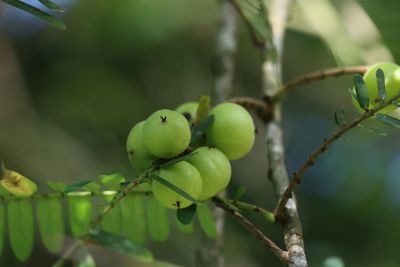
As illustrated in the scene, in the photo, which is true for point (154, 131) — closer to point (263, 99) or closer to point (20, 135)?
point (263, 99)

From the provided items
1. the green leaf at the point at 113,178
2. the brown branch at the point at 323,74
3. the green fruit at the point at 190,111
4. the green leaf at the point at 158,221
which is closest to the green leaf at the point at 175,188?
the green leaf at the point at 113,178

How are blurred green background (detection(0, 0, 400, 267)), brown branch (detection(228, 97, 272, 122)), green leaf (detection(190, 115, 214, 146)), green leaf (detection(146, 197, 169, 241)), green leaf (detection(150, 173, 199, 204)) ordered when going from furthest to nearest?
blurred green background (detection(0, 0, 400, 267)), brown branch (detection(228, 97, 272, 122)), green leaf (detection(146, 197, 169, 241)), green leaf (detection(190, 115, 214, 146)), green leaf (detection(150, 173, 199, 204))

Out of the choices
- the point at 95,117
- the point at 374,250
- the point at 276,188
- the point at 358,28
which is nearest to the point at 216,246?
the point at 276,188

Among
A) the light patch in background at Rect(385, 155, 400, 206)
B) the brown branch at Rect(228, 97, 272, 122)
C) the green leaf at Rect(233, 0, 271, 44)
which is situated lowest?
the light patch in background at Rect(385, 155, 400, 206)

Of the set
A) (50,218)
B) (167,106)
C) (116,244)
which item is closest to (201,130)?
(116,244)

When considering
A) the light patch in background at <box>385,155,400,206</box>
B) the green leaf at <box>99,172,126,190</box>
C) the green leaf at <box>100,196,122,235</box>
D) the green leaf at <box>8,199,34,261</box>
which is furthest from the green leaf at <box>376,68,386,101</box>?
the light patch in background at <box>385,155,400,206</box>

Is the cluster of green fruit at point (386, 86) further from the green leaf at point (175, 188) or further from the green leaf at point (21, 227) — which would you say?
the green leaf at point (21, 227)

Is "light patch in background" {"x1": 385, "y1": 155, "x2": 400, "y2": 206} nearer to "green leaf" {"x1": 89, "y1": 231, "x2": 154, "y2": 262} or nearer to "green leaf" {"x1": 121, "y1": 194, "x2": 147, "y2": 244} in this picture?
"green leaf" {"x1": 121, "y1": 194, "x2": 147, "y2": 244}
